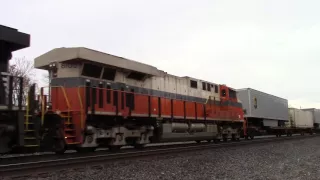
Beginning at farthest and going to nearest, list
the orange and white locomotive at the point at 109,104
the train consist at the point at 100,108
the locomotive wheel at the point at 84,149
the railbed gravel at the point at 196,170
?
the locomotive wheel at the point at 84,149, the orange and white locomotive at the point at 109,104, the train consist at the point at 100,108, the railbed gravel at the point at 196,170

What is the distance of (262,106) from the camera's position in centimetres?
2595

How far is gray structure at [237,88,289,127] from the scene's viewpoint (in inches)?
944

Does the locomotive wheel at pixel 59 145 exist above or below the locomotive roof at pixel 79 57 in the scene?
below

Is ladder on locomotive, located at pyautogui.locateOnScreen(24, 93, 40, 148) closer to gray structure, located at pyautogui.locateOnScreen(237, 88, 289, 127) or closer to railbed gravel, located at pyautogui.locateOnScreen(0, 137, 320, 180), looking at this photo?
railbed gravel, located at pyautogui.locateOnScreen(0, 137, 320, 180)

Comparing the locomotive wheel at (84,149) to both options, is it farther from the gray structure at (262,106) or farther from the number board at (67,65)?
the gray structure at (262,106)

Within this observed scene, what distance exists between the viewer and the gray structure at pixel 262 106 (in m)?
24.0

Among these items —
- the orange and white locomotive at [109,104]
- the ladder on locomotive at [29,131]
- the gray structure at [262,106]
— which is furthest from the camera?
the gray structure at [262,106]

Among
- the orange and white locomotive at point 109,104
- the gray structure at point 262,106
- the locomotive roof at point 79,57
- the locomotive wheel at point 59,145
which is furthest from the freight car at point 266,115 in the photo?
the locomotive wheel at point 59,145

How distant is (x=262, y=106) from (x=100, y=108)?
18.1 metres

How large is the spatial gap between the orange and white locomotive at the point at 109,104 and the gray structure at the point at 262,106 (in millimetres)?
8695

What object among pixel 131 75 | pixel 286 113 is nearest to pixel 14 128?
pixel 131 75

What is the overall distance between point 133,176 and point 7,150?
3.04m

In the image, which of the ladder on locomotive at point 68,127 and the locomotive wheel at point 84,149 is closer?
the ladder on locomotive at point 68,127

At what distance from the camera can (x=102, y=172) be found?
289 inches
